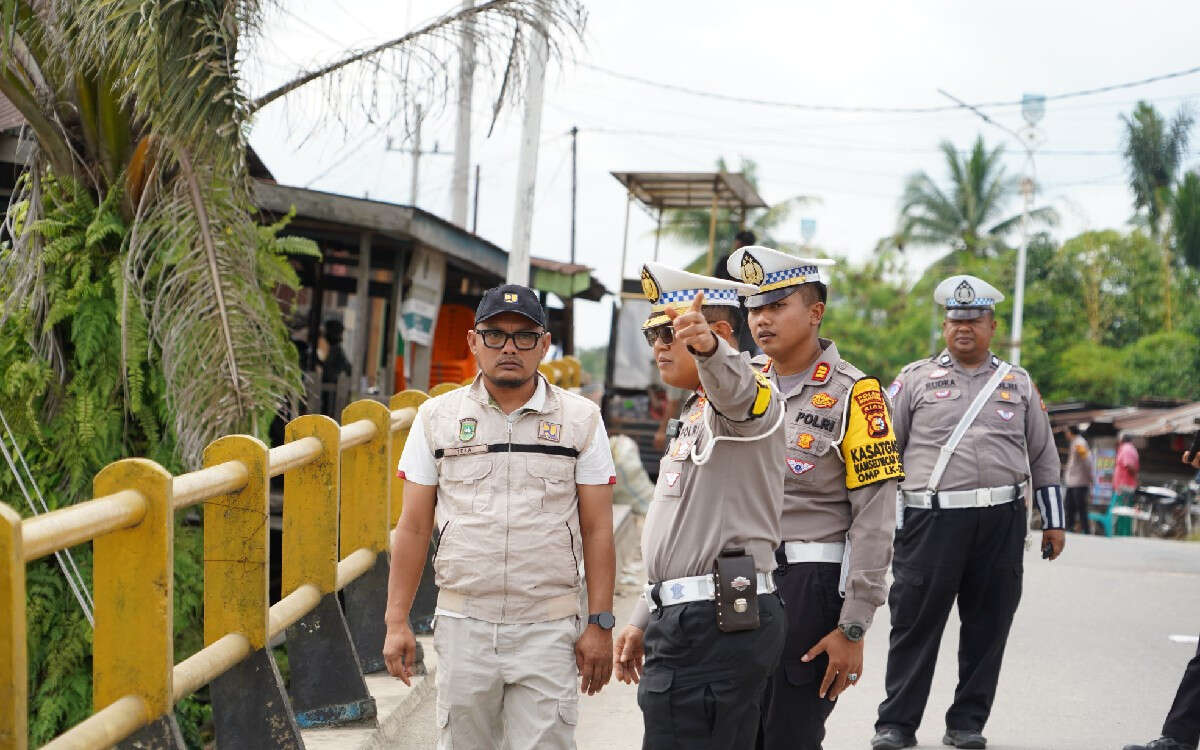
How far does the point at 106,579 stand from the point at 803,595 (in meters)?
1.95

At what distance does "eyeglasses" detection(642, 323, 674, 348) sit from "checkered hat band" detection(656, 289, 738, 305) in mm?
98

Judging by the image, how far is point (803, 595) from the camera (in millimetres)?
3988

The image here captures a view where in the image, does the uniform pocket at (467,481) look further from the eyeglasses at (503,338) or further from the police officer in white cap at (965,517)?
the police officer in white cap at (965,517)

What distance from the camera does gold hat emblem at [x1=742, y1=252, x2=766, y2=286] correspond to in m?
4.01

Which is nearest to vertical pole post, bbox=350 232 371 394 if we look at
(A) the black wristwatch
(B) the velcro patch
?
(B) the velcro patch

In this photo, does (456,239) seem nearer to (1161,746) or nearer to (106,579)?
(1161,746)

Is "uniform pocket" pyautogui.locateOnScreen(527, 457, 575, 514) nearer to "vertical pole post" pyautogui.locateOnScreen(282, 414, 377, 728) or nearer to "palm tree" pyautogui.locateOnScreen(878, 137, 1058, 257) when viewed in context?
"vertical pole post" pyautogui.locateOnScreen(282, 414, 377, 728)

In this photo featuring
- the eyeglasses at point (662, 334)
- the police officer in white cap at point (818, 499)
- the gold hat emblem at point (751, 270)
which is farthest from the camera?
the gold hat emblem at point (751, 270)

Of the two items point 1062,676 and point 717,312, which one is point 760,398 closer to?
point 717,312

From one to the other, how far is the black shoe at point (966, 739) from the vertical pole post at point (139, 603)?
350 cm

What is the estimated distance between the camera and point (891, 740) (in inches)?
225

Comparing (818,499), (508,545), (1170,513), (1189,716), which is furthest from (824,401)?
(1170,513)

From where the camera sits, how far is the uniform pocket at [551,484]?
3.73 m

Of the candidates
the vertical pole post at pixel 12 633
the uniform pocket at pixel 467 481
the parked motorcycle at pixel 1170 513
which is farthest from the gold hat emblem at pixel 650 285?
the parked motorcycle at pixel 1170 513
